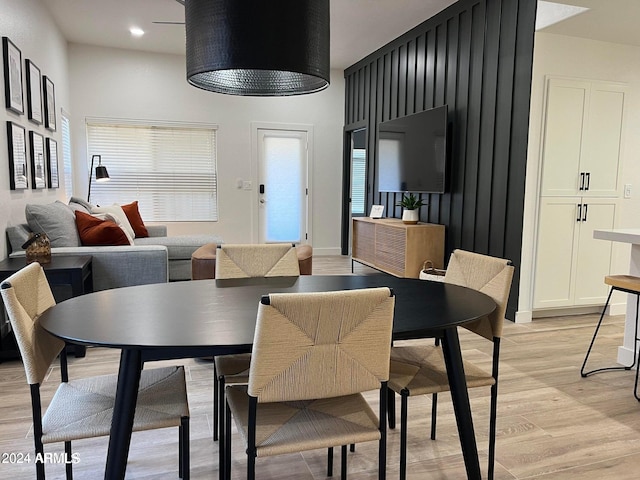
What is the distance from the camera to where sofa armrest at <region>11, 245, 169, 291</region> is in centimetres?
345

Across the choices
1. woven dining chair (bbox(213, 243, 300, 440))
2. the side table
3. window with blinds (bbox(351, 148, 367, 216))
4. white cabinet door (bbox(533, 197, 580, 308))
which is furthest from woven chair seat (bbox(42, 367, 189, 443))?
window with blinds (bbox(351, 148, 367, 216))

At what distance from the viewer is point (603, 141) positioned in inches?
161

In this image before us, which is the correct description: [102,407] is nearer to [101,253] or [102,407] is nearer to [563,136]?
[101,253]

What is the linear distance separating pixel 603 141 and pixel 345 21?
9.13ft

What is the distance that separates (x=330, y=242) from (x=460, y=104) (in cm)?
349

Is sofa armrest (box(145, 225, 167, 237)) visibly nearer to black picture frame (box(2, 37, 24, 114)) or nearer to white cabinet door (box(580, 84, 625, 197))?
black picture frame (box(2, 37, 24, 114))

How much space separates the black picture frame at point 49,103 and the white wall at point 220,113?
1.33 metres

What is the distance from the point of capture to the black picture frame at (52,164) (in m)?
4.59

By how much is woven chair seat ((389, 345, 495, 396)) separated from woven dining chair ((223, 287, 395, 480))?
32 cm

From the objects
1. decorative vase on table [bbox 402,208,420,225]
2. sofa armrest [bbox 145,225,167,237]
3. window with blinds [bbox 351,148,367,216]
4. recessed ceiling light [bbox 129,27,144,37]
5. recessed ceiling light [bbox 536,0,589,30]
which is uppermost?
recessed ceiling light [bbox 129,27,144,37]

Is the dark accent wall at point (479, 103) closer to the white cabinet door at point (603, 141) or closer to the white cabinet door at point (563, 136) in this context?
the white cabinet door at point (563, 136)

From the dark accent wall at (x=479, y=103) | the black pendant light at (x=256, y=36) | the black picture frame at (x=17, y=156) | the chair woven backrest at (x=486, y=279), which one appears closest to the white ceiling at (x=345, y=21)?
the dark accent wall at (x=479, y=103)

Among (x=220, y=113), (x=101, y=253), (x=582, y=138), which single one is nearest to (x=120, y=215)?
(x=101, y=253)

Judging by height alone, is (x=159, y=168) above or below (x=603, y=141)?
below
